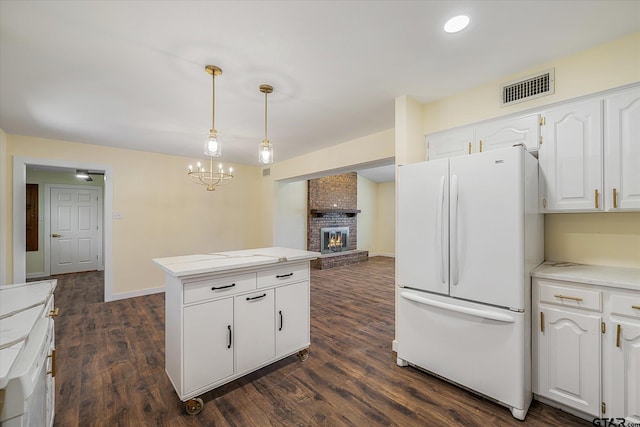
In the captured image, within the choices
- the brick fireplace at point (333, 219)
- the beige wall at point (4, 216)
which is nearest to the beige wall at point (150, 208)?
the beige wall at point (4, 216)

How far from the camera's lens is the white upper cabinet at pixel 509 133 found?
2.13 m

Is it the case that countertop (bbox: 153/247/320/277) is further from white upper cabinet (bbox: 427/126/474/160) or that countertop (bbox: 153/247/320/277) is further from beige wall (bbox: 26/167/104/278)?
beige wall (bbox: 26/167/104/278)

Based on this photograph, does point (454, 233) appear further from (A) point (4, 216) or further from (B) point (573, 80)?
(A) point (4, 216)

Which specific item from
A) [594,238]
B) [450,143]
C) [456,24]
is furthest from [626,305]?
[456,24]

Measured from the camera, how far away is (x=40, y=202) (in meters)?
6.05

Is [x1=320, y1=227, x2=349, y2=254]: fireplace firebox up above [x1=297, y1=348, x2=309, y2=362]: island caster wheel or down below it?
above

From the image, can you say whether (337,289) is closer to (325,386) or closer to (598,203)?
(325,386)

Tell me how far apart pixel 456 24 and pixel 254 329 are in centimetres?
256

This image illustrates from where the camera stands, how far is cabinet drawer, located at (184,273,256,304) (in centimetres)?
185

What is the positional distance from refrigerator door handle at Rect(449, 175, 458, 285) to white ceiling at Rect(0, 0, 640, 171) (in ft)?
3.17

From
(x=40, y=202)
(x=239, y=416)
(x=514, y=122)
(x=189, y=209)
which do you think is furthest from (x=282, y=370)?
(x=40, y=202)

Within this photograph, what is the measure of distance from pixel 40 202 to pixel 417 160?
7.96 m

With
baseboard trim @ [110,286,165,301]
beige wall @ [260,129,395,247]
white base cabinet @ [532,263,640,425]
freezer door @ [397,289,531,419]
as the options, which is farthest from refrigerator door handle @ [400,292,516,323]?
baseboard trim @ [110,286,165,301]

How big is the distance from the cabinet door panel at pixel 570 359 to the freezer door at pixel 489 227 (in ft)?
1.02
